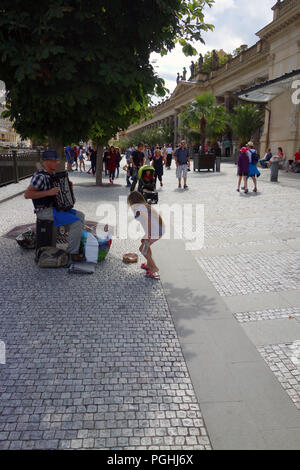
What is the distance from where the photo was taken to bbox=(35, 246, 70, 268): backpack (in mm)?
5109

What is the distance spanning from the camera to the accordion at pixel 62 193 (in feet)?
17.1

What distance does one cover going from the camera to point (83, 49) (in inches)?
177

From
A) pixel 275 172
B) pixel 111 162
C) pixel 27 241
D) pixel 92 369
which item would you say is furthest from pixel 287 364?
pixel 275 172

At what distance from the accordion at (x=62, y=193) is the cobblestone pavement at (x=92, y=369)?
1.11m

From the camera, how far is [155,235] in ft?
15.9

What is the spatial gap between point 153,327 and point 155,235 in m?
1.59

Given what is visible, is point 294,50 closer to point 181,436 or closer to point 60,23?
point 60,23

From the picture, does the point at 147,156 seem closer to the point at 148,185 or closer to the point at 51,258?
the point at 148,185

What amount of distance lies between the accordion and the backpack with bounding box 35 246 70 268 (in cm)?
62

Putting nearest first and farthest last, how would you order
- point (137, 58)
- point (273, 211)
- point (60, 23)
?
point (60, 23)
point (137, 58)
point (273, 211)

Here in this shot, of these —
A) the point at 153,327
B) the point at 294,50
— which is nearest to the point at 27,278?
the point at 153,327

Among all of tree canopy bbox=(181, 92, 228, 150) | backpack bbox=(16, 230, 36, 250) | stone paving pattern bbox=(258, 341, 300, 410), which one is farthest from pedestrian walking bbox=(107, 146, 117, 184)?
tree canopy bbox=(181, 92, 228, 150)

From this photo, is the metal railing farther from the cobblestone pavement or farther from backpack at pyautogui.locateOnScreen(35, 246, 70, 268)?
the cobblestone pavement

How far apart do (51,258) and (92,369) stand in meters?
2.60
